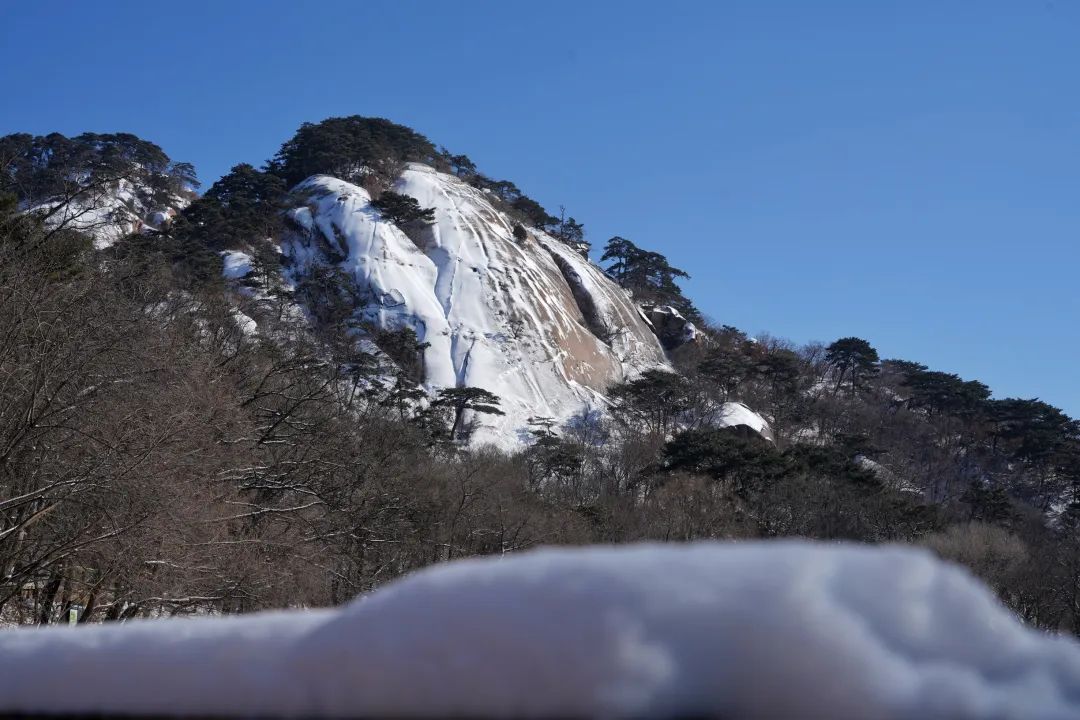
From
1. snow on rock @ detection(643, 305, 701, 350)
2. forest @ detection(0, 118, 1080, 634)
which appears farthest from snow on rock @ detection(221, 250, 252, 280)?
snow on rock @ detection(643, 305, 701, 350)

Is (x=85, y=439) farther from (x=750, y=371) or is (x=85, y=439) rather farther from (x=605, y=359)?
(x=750, y=371)

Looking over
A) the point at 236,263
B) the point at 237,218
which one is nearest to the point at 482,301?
the point at 236,263

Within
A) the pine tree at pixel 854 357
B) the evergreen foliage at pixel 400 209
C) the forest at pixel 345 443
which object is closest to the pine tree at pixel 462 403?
the forest at pixel 345 443

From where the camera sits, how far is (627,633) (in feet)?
3.66

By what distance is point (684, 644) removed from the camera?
112 centimetres

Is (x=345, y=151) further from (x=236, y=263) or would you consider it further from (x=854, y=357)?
(x=854, y=357)

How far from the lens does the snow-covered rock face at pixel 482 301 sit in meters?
64.8

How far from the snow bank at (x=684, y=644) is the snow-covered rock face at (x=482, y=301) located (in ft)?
190

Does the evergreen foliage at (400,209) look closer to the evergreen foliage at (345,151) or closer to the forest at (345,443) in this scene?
the forest at (345,443)

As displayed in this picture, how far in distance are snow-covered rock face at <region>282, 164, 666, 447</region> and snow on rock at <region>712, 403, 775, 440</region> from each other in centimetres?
822

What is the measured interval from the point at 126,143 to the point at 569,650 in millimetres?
101982

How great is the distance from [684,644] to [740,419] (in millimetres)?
66682

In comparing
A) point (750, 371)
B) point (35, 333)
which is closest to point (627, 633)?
point (35, 333)

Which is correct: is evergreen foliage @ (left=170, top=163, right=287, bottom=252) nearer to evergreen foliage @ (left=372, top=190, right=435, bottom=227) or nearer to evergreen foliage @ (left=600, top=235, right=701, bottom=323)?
evergreen foliage @ (left=372, top=190, right=435, bottom=227)
